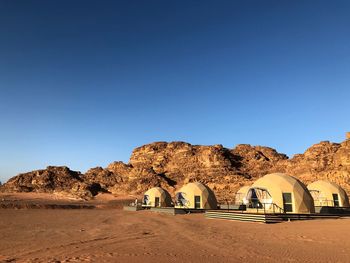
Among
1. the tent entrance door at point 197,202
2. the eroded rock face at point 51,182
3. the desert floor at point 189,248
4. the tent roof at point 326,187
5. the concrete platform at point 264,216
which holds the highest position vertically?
the eroded rock face at point 51,182

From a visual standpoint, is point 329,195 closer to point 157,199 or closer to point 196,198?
point 196,198

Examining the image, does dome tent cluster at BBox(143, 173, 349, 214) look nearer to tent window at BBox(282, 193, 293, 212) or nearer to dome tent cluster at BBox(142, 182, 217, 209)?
tent window at BBox(282, 193, 293, 212)

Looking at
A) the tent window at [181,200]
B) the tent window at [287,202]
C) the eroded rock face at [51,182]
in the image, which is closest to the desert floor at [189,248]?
the tent window at [287,202]

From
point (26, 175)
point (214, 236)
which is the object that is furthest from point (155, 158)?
point (214, 236)

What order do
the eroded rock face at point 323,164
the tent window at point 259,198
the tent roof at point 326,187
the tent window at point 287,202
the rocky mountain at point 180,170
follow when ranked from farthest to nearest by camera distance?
the rocky mountain at point 180,170 → the eroded rock face at point 323,164 → the tent roof at point 326,187 → the tent window at point 259,198 → the tent window at point 287,202

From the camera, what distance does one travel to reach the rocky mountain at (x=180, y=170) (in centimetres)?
7131

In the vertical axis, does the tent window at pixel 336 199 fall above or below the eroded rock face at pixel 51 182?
below

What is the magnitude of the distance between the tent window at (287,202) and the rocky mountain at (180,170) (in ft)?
135

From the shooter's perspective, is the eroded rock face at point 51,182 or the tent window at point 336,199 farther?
the eroded rock face at point 51,182

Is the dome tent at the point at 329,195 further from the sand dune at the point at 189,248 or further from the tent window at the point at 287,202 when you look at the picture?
the sand dune at the point at 189,248

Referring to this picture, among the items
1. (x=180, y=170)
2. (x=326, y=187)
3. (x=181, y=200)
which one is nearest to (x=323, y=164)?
(x=326, y=187)

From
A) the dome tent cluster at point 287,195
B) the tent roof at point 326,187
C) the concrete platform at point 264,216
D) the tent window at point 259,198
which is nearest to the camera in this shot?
the concrete platform at point 264,216

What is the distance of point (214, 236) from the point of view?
14.3 meters

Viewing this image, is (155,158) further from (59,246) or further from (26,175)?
(59,246)
